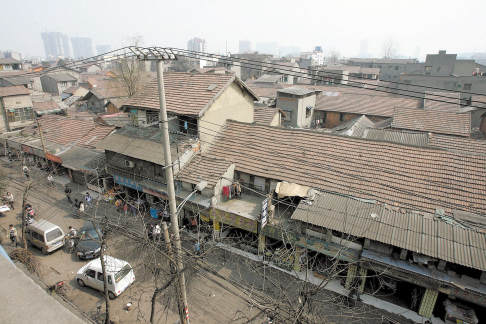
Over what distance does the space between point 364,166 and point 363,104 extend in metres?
27.6

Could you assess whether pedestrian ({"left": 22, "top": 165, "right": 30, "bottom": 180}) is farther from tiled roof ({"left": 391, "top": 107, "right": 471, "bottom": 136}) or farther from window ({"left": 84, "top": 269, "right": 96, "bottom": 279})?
tiled roof ({"left": 391, "top": 107, "right": 471, "bottom": 136})

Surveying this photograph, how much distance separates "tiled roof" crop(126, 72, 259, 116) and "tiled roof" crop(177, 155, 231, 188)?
10.8 feet

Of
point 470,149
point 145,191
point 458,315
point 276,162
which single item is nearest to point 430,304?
point 458,315

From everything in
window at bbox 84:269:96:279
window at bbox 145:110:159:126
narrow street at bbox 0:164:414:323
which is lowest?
narrow street at bbox 0:164:414:323

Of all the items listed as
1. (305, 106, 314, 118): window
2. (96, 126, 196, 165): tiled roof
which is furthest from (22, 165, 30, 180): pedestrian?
(305, 106, 314, 118): window

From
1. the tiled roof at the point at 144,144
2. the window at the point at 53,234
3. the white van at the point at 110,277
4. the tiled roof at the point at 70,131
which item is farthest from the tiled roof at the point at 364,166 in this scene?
the tiled roof at the point at 70,131

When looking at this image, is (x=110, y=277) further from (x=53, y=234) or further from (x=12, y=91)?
(x=12, y=91)

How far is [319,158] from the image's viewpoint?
18.3m

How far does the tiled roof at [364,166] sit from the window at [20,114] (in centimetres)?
2937

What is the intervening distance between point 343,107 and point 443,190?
28.9 metres

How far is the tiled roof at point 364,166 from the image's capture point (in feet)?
48.8

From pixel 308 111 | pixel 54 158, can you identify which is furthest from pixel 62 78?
pixel 308 111

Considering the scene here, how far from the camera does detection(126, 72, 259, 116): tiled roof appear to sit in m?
20.4

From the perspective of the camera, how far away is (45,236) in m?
17.2
